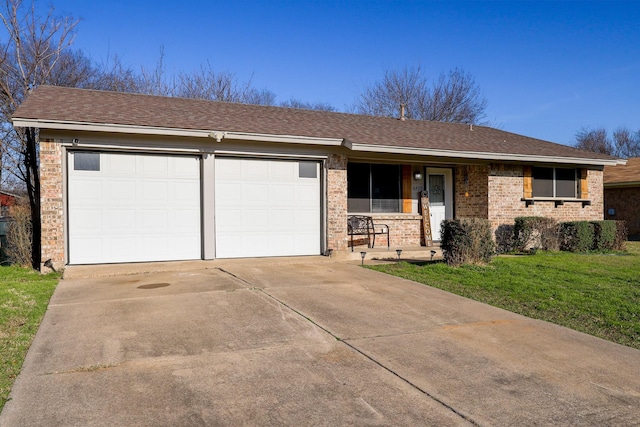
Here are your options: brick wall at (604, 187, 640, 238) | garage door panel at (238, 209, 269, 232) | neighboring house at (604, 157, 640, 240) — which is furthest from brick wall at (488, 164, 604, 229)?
brick wall at (604, 187, 640, 238)

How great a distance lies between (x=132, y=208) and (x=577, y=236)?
458 inches

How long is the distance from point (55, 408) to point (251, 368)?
1569mm

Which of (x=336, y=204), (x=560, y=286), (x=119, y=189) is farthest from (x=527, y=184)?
(x=119, y=189)

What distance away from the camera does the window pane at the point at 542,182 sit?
15016 millimetres

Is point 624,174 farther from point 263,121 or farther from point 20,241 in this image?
point 20,241

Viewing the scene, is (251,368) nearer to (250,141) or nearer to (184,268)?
(184,268)

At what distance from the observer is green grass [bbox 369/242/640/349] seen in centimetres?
630

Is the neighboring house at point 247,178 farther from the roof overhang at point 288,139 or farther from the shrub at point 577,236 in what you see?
the shrub at point 577,236

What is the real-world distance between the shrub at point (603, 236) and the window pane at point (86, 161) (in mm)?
13090

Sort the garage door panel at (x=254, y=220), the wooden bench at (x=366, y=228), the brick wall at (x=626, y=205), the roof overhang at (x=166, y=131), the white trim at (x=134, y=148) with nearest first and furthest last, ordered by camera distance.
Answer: the roof overhang at (x=166, y=131) → the white trim at (x=134, y=148) → the garage door panel at (x=254, y=220) → the wooden bench at (x=366, y=228) → the brick wall at (x=626, y=205)

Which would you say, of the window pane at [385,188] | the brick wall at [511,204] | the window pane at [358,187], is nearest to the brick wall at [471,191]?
the brick wall at [511,204]

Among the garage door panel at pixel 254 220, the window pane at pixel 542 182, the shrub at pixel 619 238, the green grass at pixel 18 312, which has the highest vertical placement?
the window pane at pixel 542 182

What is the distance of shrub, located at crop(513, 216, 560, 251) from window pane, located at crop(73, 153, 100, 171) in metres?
10.9

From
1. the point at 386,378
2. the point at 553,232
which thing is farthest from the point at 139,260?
the point at 553,232
